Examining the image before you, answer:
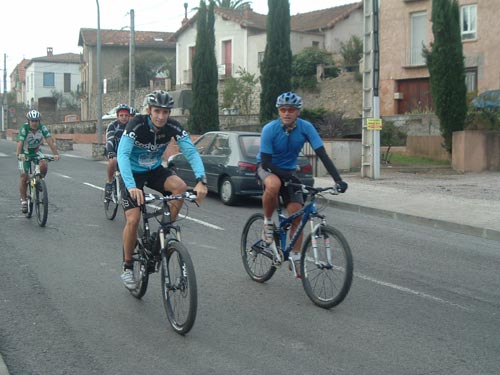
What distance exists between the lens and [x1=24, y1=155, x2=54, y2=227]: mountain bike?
1085 cm

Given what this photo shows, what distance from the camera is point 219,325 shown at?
5832 mm

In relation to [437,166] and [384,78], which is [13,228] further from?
[384,78]

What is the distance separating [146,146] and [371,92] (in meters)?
13.1

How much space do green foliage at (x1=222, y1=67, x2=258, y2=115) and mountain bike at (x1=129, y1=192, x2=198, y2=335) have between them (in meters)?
32.6

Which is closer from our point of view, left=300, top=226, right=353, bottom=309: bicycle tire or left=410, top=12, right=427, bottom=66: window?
left=300, top=226, right=353, bottom=309: bicycle tire

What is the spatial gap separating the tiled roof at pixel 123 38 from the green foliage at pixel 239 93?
27.5 metres

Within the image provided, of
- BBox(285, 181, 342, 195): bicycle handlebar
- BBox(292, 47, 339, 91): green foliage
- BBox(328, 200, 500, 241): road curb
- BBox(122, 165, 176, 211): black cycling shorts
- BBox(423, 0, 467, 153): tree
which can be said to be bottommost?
BBox(328, 200, 500, 241): road curb

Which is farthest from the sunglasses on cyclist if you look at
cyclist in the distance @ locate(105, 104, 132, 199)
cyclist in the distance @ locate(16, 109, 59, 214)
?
cyclist in the distance @ locate(16, 109, 59, 214)

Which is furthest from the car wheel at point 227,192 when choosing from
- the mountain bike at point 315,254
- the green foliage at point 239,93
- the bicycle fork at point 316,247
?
the green foliage at point 239,93

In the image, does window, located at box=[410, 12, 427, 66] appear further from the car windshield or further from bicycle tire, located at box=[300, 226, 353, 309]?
bicycle tire, located at box=[300, 226, 353, 309]

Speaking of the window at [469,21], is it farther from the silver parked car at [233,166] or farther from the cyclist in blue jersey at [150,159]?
the cyclist in blue jersey at [150,159]

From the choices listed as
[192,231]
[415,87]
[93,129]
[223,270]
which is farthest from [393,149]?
[93,129]

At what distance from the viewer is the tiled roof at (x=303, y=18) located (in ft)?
145

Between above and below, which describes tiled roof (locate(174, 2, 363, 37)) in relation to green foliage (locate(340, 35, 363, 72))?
above
